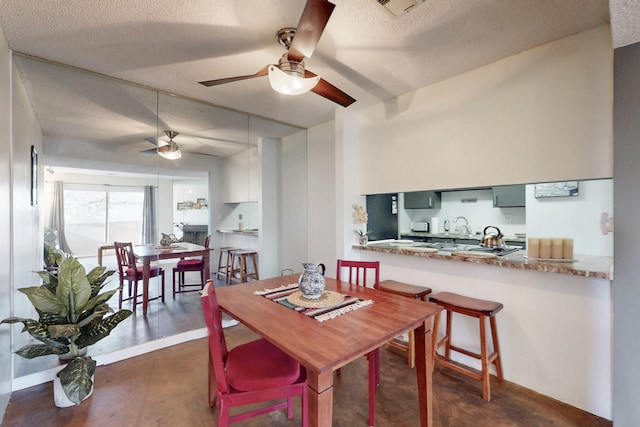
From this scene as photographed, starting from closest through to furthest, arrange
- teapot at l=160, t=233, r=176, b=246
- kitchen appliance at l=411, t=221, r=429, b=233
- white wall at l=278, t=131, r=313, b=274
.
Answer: teapot at l=160, t=233, r=176, b=246 → white wall at l=278, t=131, r=313, b=274 → kitchen appliance at l=411, t=221, r=429, b=233

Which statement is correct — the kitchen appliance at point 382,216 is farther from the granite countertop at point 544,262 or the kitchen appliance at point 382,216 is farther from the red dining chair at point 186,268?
the red dining chair at point 186,268

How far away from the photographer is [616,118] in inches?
61.6

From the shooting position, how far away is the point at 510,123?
2217 millimetres

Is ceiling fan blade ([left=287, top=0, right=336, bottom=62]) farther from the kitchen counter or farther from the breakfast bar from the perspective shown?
the kitchen counter

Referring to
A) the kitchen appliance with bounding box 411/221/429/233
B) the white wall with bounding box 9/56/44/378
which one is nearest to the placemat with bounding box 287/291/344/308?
the white wall with bounding box 9/56/44/378

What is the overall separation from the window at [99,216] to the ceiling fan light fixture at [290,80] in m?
2.07

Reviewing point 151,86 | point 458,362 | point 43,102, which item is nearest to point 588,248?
point 458,362

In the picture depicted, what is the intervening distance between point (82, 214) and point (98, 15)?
1839 mm

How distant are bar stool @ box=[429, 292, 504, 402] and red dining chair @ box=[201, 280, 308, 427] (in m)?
1.20

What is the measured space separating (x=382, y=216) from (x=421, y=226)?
1.07 m

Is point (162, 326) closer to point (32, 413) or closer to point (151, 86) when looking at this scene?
point (32, 413)

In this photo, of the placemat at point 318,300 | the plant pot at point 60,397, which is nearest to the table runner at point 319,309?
the placemat at point 318,300

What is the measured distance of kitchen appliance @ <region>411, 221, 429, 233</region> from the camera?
445 cm

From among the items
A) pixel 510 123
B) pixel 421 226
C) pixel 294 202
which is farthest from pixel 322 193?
pixel 510 123
